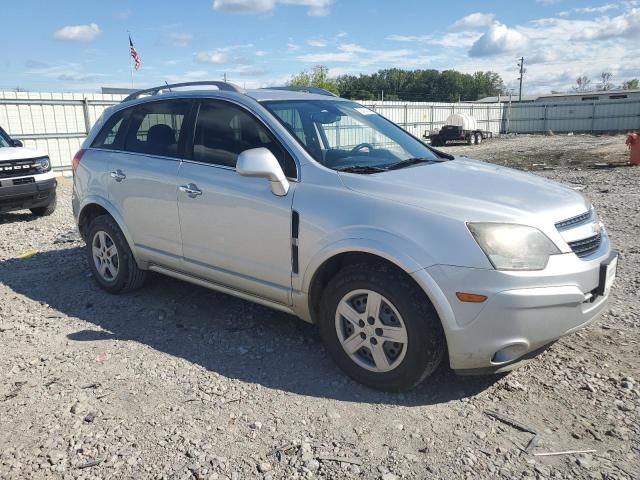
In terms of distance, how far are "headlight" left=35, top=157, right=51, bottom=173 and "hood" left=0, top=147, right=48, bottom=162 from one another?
0.07 metres

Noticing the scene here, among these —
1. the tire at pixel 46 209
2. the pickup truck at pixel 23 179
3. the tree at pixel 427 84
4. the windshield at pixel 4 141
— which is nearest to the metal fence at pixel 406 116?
the windshield at pixel 4 141

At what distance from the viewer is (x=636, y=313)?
4.51 meters

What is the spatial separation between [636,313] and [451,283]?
249cm

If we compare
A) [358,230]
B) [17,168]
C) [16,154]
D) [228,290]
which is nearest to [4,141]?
[16,154]

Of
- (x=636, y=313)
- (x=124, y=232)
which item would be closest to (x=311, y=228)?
(x=124, y=232)

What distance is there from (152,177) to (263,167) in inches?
56.9

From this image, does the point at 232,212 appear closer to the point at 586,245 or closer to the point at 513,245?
the point at 513,245

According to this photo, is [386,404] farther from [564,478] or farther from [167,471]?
[167,471]

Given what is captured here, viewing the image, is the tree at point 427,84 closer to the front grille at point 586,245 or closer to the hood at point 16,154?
the hood at point 16,154

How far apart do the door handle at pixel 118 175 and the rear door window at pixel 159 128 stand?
0.75 feet

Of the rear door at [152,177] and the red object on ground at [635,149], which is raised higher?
the rear door at [152,177]

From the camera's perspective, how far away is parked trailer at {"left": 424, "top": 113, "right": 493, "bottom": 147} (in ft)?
99.6

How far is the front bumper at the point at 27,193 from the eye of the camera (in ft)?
28.5

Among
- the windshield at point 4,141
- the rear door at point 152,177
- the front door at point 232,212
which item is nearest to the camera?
the front door at point 232,212
